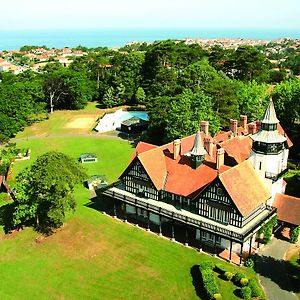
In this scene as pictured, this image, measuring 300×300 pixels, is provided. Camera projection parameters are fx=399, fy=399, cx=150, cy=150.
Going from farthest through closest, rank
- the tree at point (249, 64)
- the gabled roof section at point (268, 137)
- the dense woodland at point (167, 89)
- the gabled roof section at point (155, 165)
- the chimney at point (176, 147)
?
1. the tree at point (249, 64)
2. the dense woodland at point (167, 89)
3. the chimney at point (176, 147)
4. the gabled roof section at point (155, 165)
5. the gabled roof section at point (268, 137)

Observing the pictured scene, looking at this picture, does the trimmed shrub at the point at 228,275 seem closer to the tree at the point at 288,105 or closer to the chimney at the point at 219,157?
the chimney at the point at 219,157

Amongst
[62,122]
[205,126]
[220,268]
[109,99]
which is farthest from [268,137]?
[109,99]

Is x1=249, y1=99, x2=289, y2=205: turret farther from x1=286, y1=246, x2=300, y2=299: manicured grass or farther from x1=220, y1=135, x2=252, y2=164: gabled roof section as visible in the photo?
x1=286, y1=246, x2=300, y2=299: manicured grass

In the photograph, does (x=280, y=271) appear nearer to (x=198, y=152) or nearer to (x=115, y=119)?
(x=198, y=152)

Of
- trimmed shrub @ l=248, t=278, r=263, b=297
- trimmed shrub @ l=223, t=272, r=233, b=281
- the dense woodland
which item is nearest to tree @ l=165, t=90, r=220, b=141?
the dense woodland

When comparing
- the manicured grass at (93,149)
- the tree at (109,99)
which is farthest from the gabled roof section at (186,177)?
the tree at (109,99)

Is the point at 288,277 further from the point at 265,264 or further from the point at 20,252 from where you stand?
the point at 20,252
